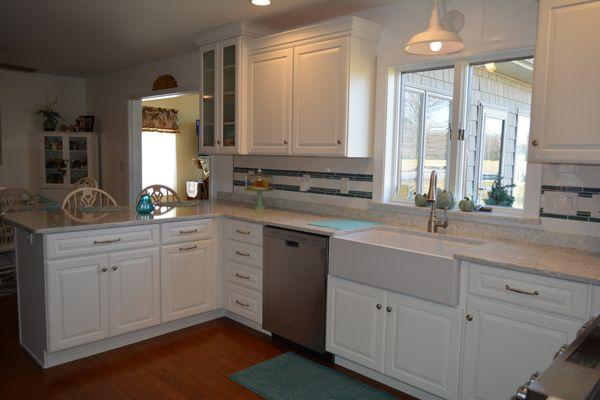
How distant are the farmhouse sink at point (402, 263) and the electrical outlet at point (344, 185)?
537 millimetres

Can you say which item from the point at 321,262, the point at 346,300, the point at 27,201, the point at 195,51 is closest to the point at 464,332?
the point at 346,300

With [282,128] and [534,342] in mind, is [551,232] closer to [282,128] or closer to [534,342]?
[534,342]

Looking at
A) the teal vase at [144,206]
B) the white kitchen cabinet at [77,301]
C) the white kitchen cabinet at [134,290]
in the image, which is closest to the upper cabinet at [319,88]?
the teal vase at [144,206]

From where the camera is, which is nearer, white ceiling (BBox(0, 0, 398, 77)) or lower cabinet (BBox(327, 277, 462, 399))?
lower cabinet (BBox(327, 277, 462, 399))

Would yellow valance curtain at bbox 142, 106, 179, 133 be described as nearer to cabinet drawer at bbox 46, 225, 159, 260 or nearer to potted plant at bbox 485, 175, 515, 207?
cabinet drawer at bbox 46, 225, 159, 260

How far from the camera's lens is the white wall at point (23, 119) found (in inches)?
239

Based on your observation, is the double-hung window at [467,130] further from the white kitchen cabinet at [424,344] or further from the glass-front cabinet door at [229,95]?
the glass-front cabinet door at [229,95]

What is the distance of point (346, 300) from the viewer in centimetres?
273

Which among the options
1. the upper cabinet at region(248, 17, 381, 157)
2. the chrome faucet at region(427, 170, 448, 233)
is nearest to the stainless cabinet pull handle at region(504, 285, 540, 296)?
the chrome faucet at region(427, 170, 448, 233)

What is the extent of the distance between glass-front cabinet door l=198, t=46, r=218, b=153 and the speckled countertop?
0.56 m

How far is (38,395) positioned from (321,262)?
1713mm

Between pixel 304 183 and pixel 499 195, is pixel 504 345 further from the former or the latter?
pixel 304 183

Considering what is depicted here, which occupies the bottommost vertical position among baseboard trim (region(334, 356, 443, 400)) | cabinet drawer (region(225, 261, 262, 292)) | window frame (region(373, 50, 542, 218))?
baseboard trim (region(334, 356, 443, 400))

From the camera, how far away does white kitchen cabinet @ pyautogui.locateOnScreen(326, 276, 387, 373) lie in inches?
102
